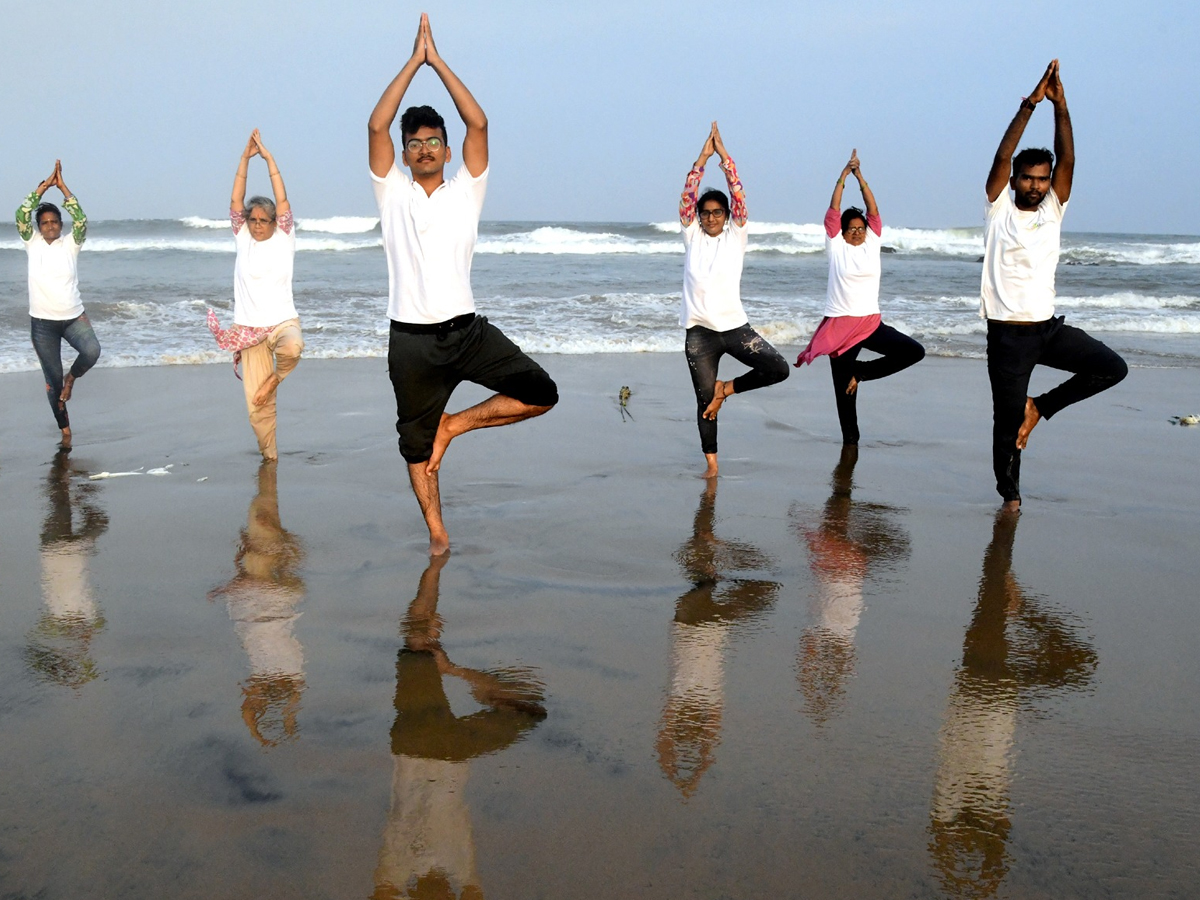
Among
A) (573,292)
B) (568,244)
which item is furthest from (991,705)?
(568,244)

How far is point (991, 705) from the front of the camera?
3328 millimetres

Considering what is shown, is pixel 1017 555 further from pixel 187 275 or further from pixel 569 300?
pixel 187 275

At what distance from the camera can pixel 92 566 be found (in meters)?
4.74

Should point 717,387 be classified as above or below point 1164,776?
above

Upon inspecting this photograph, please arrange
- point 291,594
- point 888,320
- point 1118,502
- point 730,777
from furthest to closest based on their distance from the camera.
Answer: point 888,320
point 1118,502
point 291,594
point 730,777

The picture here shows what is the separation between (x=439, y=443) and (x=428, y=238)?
1035mm

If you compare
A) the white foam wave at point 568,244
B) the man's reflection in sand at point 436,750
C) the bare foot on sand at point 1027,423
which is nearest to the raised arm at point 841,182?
the bare foot on sand at point 1027,423

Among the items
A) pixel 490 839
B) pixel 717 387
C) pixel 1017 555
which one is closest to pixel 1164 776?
pixel 490 839

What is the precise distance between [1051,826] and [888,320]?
1551cm

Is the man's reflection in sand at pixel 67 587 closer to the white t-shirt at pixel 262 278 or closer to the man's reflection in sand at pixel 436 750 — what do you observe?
the man's reflection in sand at pixel 436 750

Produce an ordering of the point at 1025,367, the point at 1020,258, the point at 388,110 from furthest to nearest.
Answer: the point at 1025,367 < the point at 1020,258 < the point at 388,110

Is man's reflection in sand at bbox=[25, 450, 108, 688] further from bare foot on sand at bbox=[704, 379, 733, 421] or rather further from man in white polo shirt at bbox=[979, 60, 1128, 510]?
man in white polo shirt at bbox=[979, 60, 1128, 510]

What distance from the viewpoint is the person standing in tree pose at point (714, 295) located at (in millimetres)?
6770

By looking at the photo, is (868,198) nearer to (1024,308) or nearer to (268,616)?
(1024,308)
